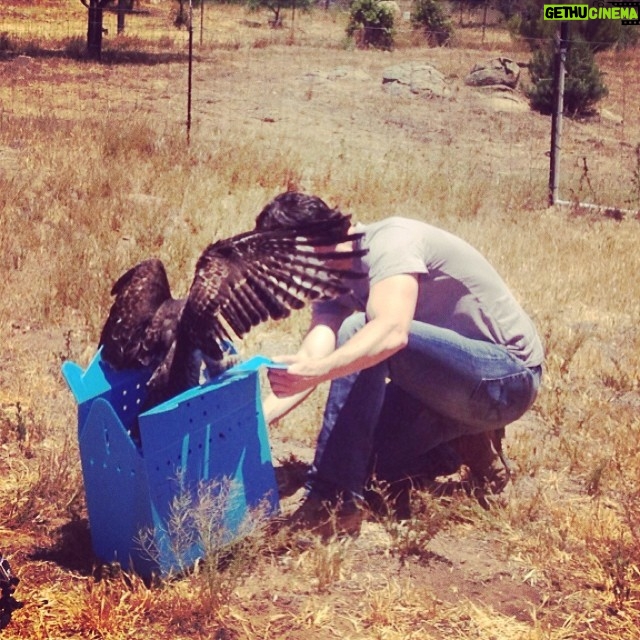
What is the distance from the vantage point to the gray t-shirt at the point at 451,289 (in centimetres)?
331

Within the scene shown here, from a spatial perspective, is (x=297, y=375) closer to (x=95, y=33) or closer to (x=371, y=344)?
(x=371, y=344)

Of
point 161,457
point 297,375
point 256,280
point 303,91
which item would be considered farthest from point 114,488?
point 303,91

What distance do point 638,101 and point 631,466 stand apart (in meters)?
16.4

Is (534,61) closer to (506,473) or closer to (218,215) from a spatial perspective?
(218,215)

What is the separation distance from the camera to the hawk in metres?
2.96

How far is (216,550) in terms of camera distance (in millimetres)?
3074

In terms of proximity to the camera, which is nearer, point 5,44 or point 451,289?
point 451,289

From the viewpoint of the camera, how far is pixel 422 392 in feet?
11.5

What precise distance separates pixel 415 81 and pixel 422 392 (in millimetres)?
14884

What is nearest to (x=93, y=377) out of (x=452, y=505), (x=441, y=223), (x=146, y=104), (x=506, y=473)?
(x=452, y=505)

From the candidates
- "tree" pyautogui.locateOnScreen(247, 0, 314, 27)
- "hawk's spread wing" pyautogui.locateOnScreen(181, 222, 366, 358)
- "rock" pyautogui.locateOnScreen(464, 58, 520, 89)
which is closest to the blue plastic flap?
"hawk's spread wing" pyautogui.locateOnScreen(181, 222, 366, 358)

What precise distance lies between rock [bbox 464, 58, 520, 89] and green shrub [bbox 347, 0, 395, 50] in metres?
6.46

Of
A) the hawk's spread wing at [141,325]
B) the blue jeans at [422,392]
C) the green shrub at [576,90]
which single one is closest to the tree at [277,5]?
the green shrub at [576,90]

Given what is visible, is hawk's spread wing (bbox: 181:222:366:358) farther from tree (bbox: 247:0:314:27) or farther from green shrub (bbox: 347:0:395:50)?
tree (bbox: 247:0:314:27)
